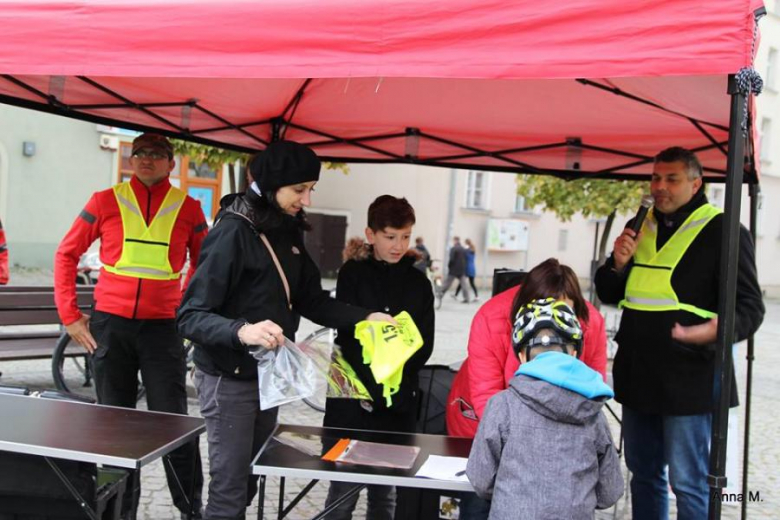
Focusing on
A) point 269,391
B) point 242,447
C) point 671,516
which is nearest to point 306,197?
point 269,391

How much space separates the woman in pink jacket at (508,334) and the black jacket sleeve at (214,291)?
81 cm

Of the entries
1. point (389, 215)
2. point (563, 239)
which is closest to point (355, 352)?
point (389, 215)

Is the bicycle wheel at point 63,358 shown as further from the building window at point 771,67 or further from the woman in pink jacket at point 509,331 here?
the building window at point 771,67

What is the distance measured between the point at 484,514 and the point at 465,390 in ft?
1.52

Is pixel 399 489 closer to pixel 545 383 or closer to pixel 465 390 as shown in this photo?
pixel 465 390

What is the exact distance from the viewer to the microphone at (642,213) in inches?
121

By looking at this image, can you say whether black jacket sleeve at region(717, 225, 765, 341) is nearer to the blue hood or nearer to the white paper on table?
the blue hood

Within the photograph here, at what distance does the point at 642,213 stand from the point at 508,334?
2.72ft

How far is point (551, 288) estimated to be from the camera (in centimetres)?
262

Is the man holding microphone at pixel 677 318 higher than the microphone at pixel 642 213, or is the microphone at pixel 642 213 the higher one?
the microphone at pixel 642 213

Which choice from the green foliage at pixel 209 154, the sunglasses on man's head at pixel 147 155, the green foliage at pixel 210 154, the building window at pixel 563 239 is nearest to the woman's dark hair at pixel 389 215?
the sunglasses on man's head at pixel 147 155

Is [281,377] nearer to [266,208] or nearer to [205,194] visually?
[266,208]

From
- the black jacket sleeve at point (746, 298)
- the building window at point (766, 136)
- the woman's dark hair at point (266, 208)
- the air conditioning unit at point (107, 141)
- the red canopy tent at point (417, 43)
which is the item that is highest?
the building window at point (766, 136)

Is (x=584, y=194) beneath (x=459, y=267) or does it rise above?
above
